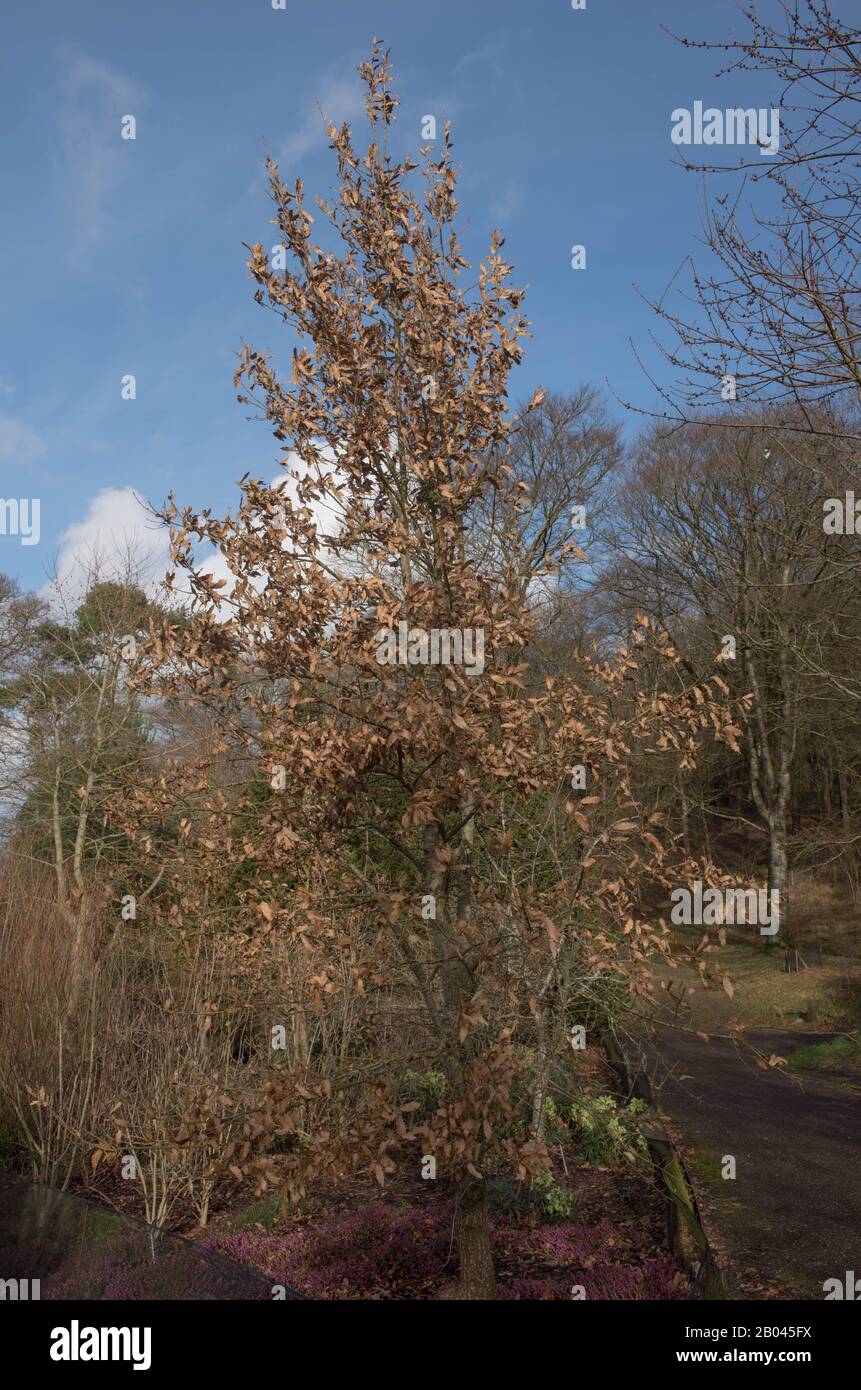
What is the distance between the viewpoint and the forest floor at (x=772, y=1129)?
20.9 ft

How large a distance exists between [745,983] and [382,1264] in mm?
14213

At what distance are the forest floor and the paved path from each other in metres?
0.01

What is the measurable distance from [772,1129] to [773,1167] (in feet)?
4.75

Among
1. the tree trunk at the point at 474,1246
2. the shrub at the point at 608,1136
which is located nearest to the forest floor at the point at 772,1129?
the shrub at the point at 608,1136

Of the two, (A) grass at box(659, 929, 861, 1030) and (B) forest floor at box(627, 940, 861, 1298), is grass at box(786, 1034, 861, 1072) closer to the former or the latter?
(B) forest floor at box(627, 940, 861, 1298)

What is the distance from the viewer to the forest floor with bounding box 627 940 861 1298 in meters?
6.38

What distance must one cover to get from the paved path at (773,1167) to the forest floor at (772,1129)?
0.04ft

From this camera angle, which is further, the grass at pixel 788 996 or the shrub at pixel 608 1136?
the grass at pixel 788 996

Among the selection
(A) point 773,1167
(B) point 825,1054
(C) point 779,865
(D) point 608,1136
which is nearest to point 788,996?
(B) point 825,1054

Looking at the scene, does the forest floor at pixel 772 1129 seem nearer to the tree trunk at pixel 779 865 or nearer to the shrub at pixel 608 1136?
the shrub at pixel 608 1136

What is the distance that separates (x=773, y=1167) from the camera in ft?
28.8

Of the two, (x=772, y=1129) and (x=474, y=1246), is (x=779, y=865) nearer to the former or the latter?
(x=772, y=1129)

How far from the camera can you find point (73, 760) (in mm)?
17953
